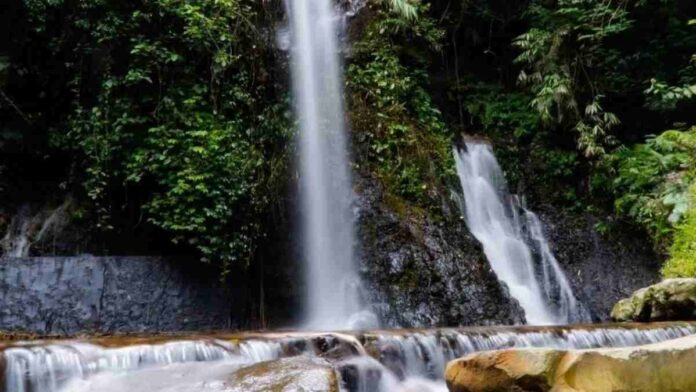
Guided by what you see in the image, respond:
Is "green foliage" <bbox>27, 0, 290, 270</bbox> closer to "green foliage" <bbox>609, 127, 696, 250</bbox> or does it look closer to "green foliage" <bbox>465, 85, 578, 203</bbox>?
"green foliage" <bbox>465, 85, 578, 203</bbox>

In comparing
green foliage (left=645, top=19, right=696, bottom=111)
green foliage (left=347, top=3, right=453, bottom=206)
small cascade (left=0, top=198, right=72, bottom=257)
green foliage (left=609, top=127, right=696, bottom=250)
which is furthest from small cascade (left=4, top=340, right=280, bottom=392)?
green foliage (left=645, top=19, right=696, bottom=111)

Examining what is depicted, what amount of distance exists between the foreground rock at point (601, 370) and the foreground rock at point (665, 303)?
14.2 ft

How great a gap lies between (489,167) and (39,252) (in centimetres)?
763

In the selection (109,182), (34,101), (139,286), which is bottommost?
(139,286)

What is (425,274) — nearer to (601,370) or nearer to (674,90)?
(601,370)

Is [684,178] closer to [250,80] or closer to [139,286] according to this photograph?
[250,80]

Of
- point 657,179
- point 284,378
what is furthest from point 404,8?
point 284,378

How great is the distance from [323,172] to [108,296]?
3451 millimetres

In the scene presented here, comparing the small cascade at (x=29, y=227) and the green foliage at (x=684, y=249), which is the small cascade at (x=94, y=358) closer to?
the small cascade at (x=29, y=227)

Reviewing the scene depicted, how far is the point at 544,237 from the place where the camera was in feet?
36.9

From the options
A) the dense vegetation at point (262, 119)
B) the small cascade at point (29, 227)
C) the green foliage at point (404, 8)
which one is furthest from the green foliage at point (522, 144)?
the small cascade at point (29, 227)

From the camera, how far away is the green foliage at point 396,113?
30.9 feet

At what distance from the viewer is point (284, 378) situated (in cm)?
402

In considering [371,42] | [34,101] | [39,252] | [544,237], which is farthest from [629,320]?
[34,101]
